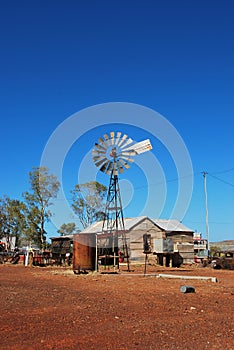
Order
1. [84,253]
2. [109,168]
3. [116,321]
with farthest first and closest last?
[109,168]
[84,253]
[116,321]

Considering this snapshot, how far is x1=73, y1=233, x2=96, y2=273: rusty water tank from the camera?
2038 centimetres

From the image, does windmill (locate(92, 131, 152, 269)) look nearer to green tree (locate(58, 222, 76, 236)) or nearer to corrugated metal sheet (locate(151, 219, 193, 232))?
corrugated metal sheet (locate(151, 219, 193, 232))

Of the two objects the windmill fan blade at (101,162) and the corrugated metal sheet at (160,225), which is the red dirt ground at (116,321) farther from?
the corrugated metal sheet at (160,225)

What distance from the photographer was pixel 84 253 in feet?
67.3

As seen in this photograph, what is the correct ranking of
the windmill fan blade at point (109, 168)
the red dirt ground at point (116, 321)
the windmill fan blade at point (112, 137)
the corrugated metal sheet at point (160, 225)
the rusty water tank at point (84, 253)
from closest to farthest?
the red dirt ground at point (116, 321), the rusty water tank at point (84, 253), the windmill fan blade at point (112, 137), the windmill fan blade at point (109, 168), the corrugated metal sheet at point (160, 225)

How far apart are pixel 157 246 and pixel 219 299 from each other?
20.5 meters

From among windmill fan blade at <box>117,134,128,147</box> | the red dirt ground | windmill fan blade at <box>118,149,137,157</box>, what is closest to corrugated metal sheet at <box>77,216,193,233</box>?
windmill fan blade at <box>118,149,137,157</box>

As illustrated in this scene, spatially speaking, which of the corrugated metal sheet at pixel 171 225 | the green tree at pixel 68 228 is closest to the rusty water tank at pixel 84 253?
the corrugated metal sheet at pixel 171 225

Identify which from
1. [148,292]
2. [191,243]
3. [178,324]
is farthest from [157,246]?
[178,324]

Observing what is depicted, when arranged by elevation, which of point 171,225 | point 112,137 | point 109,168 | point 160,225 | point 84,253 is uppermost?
point 112,137

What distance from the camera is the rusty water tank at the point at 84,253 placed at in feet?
66.8

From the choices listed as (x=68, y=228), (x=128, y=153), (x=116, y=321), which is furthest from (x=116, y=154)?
(x=68, y=228)

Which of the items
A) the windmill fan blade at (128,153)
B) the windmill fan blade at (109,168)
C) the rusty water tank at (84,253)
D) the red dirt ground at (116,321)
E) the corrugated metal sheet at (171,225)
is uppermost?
the windmill fan blade at (128,153)

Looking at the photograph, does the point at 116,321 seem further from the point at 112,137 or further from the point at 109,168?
the point at 109,168
